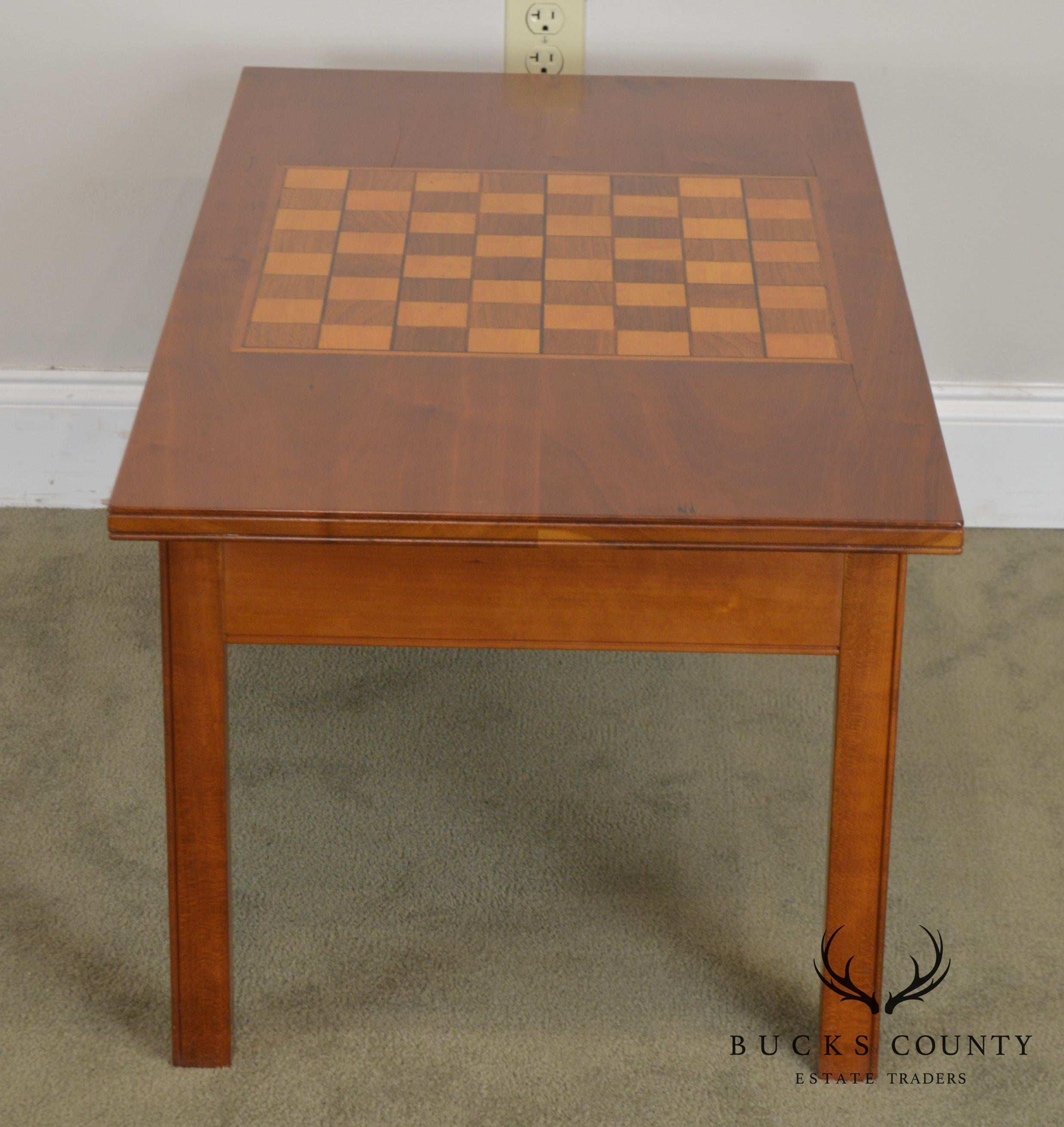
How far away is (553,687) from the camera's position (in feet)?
5.98

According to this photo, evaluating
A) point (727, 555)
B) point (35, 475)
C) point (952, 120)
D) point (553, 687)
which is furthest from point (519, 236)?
point (35, 475)

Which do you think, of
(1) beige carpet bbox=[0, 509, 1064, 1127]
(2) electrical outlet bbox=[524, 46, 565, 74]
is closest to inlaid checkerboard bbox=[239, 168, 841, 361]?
(2) electrical outlet bbox=[524, 46, 565, 74]

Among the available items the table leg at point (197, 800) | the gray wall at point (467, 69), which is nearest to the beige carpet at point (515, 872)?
the table leg at point (197, 800)

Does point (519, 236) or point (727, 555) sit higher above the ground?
point (519, 236)

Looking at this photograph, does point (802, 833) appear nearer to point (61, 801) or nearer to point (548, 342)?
point (548, 342)

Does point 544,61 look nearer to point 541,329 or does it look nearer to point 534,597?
point 541,329

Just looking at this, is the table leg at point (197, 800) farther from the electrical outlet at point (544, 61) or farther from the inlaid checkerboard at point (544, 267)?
the electrical outlet at point (544, 61)

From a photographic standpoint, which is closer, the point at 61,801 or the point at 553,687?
the point at 61,801

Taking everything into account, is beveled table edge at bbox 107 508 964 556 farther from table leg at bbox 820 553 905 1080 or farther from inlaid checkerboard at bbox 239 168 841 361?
inlaid checkerboard at bbox 239 168 841 361

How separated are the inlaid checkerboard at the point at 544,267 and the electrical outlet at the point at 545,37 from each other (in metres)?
0.38

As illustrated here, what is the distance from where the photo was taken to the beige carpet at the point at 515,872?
4.32ft

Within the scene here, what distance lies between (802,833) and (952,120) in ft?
3.25

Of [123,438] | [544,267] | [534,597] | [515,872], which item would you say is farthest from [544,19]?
[515,872]

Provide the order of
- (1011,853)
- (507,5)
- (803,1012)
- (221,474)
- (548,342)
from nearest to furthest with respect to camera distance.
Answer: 1. (221,474)
2. (548,342)
3. (803,1012)
4. (1011,853)
5. (507,5)
